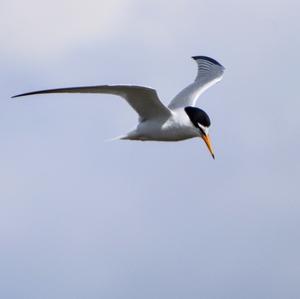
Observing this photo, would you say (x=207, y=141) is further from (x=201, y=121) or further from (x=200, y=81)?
(x=200, y=81)

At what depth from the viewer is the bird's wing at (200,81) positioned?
1834cm

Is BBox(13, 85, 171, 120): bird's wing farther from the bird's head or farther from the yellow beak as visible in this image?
the yellow beak

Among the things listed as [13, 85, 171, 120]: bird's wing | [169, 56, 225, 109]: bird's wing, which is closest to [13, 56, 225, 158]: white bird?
[13, 85, 171, 120]: bird's wing

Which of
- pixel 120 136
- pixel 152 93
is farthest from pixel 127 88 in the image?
pixel 120 136

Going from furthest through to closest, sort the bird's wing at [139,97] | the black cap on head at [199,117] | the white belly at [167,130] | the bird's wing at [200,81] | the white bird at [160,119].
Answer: the bird's wing at [200,81], the black cap on head at [199,117], the white belly at [167,130], the white bird at [160,119], the bird's wing at [139,97]

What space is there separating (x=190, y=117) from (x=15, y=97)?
3670mm

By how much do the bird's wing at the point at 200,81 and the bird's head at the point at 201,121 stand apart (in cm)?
143

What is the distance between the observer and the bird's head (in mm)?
16359

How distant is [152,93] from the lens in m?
15.5

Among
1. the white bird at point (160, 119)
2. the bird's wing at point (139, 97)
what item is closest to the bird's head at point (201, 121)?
the white bird at point (160, 119)

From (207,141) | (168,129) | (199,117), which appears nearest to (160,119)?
(168,129)

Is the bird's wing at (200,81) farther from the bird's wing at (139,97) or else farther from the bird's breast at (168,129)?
the bird's wing at (139,97)

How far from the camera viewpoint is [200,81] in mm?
19656

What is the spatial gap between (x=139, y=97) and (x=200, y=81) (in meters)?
4.04
